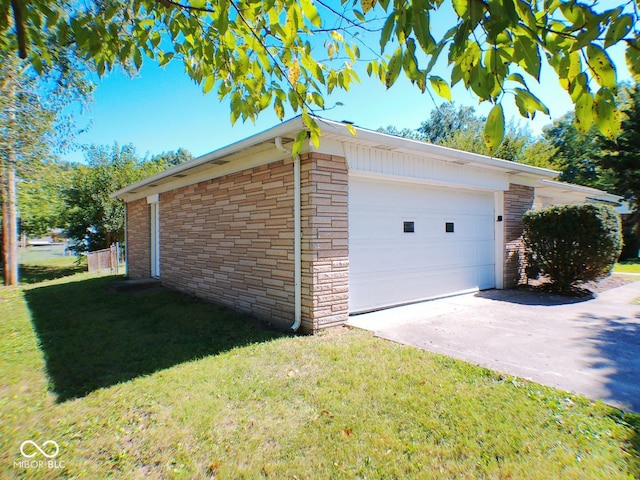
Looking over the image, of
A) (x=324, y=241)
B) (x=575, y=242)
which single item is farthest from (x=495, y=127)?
(x=575, y=242)

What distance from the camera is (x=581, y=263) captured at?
23.4ft

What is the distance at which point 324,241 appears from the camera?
507cm

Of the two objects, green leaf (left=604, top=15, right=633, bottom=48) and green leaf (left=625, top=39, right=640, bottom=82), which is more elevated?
green leaf (left=604, top=15, right=633, bottom=48)

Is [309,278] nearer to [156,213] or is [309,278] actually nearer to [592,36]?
[592,36]

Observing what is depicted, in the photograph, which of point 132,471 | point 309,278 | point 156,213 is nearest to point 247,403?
point 132,471

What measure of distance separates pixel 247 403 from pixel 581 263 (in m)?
7.60

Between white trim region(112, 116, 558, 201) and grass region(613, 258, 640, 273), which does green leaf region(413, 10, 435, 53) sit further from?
grass region(613, 258, 640, 273)

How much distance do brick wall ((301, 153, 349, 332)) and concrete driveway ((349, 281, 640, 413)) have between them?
0.65m

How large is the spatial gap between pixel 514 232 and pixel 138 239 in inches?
480

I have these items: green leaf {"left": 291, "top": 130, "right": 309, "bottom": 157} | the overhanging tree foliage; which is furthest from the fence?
green leaf {"left": 291, "top": 130, "right": 309, "bottom": 157}

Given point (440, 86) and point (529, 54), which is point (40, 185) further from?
point (529, 54)

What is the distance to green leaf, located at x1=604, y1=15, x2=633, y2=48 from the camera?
1224mm

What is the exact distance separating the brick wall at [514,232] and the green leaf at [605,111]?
7.76 m

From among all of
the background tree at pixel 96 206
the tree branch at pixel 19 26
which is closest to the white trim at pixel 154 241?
the tree branch at pixel 19 26
